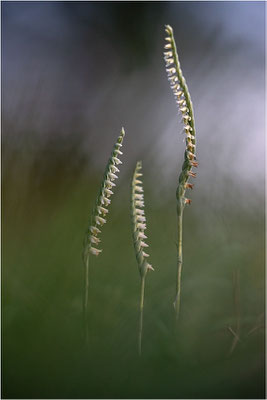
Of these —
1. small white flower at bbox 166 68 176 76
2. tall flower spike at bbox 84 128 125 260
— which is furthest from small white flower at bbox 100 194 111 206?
small white flower at bbox 166 68 176 76

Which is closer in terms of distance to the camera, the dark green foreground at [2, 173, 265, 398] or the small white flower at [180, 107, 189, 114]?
the dark green foreground at [2, 173, 265, 398]

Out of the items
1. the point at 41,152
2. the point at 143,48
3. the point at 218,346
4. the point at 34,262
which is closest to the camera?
the point at 218,346

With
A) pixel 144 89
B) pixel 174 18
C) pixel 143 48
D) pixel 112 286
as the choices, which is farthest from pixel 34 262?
pixel 174 18

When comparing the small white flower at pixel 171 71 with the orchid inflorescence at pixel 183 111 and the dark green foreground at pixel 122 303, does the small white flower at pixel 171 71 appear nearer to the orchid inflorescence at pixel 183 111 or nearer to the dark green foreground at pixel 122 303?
the orchid inflorescence at pixel 183 111

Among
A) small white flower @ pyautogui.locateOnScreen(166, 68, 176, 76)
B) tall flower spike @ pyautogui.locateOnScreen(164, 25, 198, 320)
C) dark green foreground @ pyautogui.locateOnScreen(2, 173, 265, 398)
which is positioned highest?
small white flower @ pyautogui.locateOnScreen(166, 68, 176, 76)

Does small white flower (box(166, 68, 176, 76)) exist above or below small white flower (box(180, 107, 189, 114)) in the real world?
above

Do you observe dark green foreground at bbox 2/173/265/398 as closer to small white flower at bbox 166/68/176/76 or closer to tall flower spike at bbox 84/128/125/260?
tall flower spike at bbox 84/128/125/260

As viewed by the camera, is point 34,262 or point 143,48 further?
point 143,48

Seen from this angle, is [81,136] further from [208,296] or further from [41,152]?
[208,296]

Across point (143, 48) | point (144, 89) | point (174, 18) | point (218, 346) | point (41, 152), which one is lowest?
point (218, 346)

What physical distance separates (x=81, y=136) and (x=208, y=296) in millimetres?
275

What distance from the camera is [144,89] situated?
845mm

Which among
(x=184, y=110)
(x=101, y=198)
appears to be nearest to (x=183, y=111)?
(x=184, y=110)

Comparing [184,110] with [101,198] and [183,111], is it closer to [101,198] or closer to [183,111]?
[183,111]
